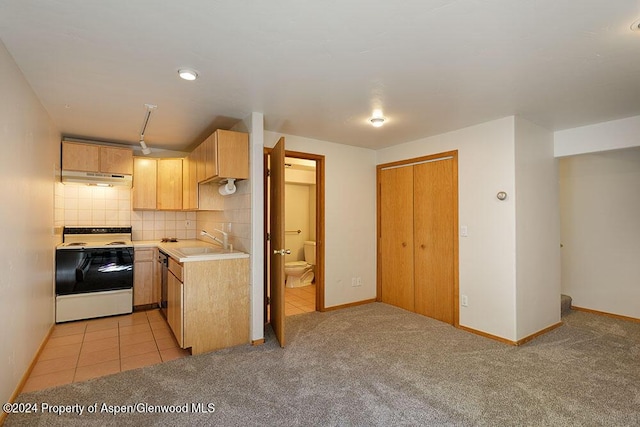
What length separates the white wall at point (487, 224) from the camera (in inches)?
123

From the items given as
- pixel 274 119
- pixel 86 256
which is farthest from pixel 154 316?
pixel 274 119

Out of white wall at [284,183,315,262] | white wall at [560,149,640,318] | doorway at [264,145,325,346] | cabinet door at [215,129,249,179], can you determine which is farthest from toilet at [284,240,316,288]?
white wall at [560,149,640,318]

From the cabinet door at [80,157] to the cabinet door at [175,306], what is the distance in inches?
70.4

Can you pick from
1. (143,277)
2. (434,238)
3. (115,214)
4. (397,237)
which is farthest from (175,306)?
(434,238)

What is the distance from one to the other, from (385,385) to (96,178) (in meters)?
4.04

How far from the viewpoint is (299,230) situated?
6.58 metres

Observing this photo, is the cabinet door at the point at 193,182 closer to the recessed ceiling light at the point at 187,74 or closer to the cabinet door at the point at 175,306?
the cabinet door at the point at 175,306

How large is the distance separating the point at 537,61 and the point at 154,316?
181 inches

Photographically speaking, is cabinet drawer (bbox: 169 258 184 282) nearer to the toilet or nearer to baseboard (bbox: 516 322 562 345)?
the toilet

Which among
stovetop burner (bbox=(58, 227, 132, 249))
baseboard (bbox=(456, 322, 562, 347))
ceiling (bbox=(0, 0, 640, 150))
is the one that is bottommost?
baseboard (bbox=(456, 322, 562, 347))

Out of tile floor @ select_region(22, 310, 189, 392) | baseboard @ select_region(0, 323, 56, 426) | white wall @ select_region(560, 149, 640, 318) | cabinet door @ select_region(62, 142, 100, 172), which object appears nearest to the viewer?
baseboard @ select_region(0, 323, 56, 426)

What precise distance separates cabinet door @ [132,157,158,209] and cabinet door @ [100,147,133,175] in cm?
20

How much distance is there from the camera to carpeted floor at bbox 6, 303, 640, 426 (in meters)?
1.96

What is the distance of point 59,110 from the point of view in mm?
3000
